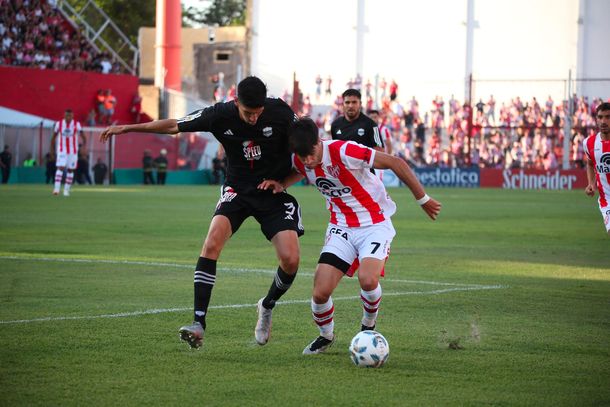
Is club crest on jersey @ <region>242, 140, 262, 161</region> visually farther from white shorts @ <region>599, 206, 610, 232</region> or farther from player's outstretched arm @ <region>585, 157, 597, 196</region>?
player's outstretched arm @ <region>585, 157, 597, 196</region>

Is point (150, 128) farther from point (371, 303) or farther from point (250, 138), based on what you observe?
point (371, 303)

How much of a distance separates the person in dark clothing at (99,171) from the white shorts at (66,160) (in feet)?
41.5

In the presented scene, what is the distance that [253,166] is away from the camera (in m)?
8.24

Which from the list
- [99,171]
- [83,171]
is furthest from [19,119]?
[99,171]

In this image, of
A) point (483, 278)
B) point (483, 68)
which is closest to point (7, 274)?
point (483, 278)

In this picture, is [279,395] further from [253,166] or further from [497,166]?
[497,166]

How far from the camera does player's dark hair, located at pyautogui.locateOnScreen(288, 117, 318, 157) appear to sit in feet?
24.7

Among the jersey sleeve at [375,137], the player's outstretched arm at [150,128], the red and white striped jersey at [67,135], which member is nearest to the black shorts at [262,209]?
the player's outstretched arm at [150,128]

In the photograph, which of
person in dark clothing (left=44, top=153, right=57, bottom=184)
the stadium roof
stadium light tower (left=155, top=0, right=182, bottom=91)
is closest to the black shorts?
person in dark clothing (left=44, top=153, right=57, bottom=184)

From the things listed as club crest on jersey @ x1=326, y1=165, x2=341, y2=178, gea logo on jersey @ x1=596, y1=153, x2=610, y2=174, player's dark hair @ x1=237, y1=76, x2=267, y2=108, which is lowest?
club crest on jersey @ x1=326, y1=165, x2=341, y2=178

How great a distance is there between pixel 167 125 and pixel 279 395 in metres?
2.82

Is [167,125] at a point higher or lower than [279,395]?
higher

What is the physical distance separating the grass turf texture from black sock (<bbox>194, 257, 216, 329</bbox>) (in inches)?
12.2

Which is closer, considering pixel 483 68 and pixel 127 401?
pixel 127 401
